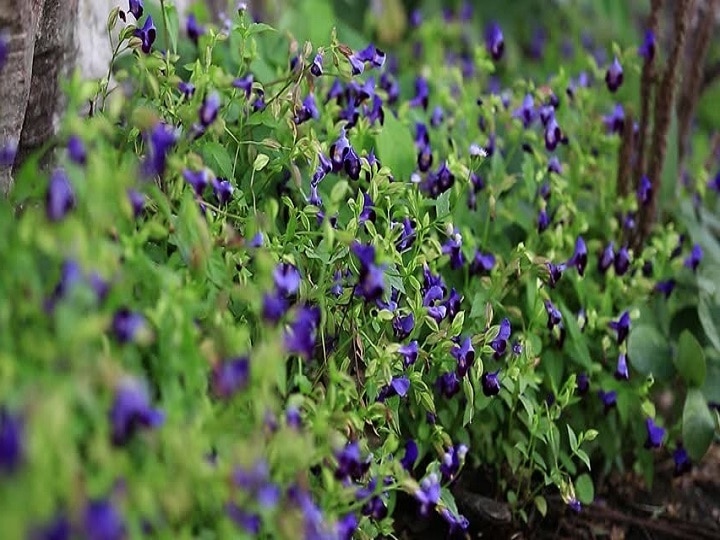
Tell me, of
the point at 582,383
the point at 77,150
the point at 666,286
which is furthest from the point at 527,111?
the point at 77,150

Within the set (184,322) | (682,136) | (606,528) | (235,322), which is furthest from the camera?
(682,136)

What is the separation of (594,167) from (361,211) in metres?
0.87

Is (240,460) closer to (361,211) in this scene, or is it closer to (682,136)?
(361,211)

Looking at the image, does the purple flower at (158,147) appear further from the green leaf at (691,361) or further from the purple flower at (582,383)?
the green leaf at (691,361)

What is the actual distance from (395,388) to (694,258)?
0.83 meters

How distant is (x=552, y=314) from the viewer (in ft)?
5.52

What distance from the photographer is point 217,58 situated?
1.87 m

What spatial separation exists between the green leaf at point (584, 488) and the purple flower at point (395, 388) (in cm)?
40

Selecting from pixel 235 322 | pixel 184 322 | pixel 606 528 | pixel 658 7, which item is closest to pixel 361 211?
pixel 235 322

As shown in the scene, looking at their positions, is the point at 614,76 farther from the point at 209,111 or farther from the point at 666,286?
the point at 209,111

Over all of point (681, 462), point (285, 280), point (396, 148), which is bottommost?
point (681, 462)

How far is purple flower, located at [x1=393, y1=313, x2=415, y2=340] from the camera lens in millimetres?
1538

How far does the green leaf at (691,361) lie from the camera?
1.82 meters

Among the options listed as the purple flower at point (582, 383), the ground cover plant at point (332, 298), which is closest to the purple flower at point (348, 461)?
the ground cover plant at point (332, 298)
